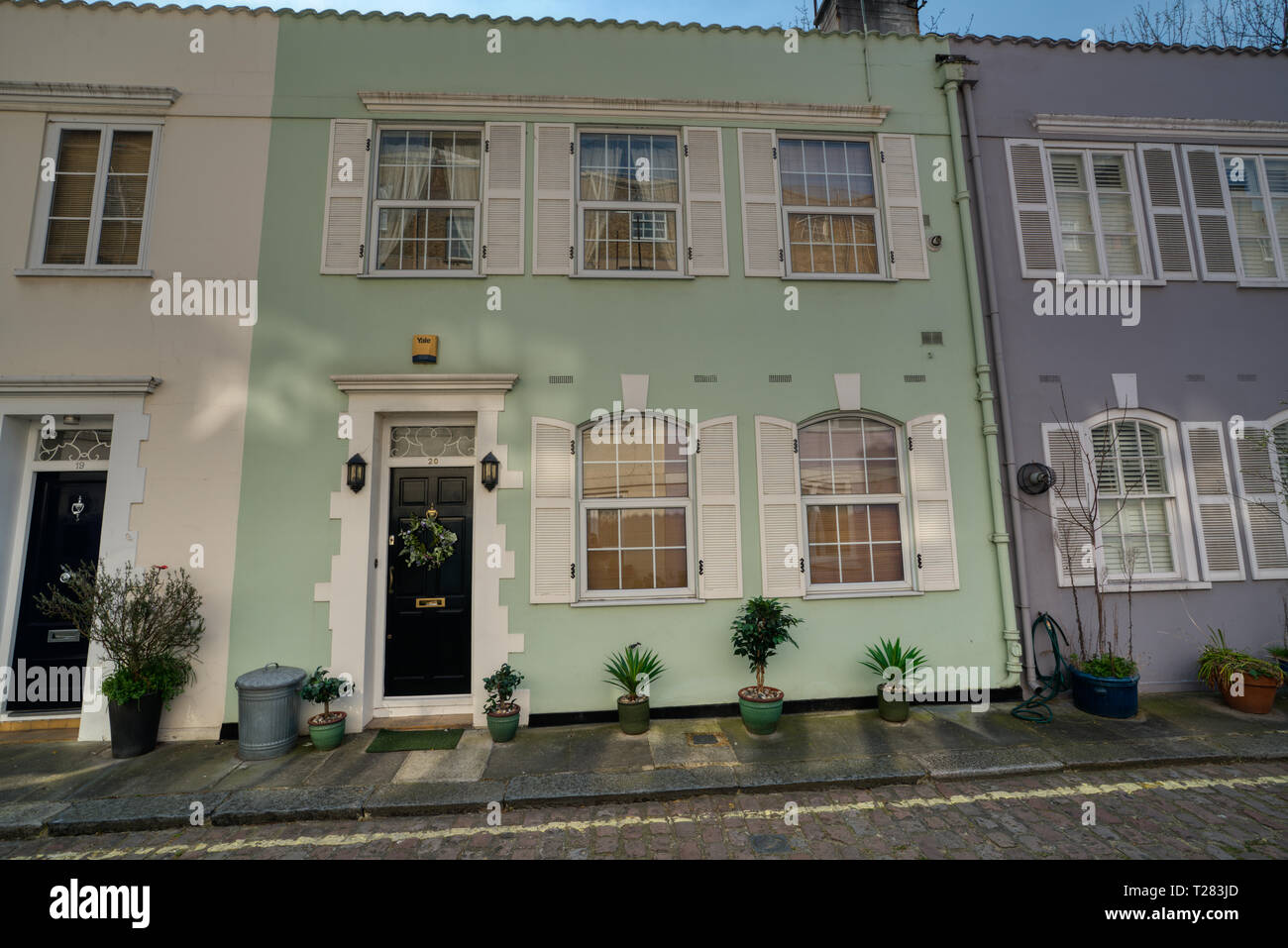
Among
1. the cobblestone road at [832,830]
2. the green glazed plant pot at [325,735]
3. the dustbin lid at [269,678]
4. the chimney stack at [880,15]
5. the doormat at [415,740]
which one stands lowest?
the cobblestone road at [832,830]

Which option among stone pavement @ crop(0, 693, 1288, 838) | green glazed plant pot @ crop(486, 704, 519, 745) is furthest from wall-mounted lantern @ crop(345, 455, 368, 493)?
green glazed plant pot @ crop(486, 704, 519, 745)

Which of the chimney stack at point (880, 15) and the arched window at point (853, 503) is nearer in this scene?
the arched window at point (853, 503)

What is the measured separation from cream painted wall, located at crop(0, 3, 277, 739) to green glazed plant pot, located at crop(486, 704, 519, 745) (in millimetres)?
2658

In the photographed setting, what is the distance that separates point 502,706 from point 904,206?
724 centimetres

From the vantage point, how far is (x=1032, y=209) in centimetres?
687

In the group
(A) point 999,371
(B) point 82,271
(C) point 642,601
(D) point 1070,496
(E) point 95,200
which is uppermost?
(E) point 95,200

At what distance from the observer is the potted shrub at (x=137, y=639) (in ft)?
16.5

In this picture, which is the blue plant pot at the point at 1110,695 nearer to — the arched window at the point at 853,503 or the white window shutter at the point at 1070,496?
the white window shutter at the point at 1070,496

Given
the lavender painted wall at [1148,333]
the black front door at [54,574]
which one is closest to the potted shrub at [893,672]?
the lavender painted wall at [1148,333]

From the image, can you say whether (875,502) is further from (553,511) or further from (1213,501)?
(1213,501)

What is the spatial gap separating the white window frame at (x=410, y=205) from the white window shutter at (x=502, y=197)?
0.27ft

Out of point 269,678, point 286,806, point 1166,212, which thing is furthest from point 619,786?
point 1166,212
